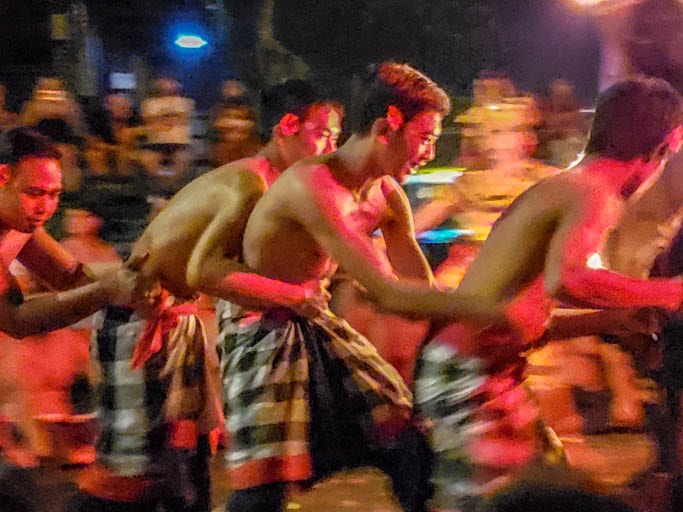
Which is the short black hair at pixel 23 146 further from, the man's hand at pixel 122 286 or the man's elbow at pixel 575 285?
the man's elbow at pixel 575 285

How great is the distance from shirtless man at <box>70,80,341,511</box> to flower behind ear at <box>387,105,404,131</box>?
1.37 feet

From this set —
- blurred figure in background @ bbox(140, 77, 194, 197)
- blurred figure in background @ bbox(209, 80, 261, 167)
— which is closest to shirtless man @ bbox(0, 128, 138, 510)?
blurred figure in background @ bbox(209, 80, 261, 167)

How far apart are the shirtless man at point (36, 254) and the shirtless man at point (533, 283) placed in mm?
898

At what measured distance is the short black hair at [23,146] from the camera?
3135 mm

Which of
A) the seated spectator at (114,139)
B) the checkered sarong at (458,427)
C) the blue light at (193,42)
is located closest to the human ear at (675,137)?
the checkered sarong at (458,427)

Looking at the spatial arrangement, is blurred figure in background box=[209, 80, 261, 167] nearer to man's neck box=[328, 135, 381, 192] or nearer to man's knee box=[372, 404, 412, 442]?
man's neck box=[328, 135, 381, 192]

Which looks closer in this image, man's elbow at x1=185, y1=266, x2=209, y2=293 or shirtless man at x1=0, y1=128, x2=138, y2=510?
shirtless man at x1=0, y1=128, x2=138, y2=510

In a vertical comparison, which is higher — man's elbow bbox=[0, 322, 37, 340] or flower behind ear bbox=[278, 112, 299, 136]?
flower behind ear bbox=[278, 112, 299, 136]

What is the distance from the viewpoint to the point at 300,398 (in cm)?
304

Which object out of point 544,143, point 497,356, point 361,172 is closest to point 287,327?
point 361,172

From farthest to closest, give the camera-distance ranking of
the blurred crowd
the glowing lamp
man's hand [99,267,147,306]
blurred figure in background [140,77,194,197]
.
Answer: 1. blurred figure in background [140,77,194,197]
2. the glowing lamp
3. the blurred crowd
4. man's hand [99,267,147,306]

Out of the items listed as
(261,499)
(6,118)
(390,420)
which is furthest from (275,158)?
(6,118)

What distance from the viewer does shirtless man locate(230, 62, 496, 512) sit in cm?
299

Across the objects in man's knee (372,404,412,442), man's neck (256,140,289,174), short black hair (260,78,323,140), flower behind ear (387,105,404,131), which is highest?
short black hair (260,78,323,140)
